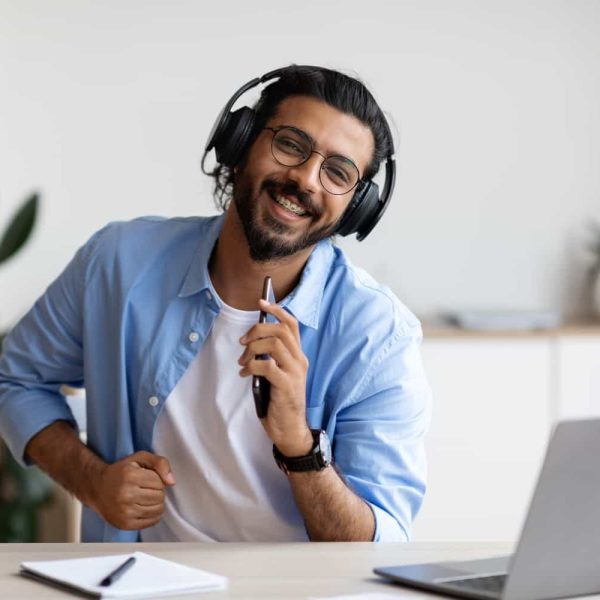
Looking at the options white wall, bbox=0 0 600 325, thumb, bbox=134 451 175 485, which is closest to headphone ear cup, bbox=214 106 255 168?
thumb, bbox=134 451 175 485

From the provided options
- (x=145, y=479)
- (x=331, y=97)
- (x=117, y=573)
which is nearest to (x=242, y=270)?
(x=331, y=97)

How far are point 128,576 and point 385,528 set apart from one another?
1.69 ft

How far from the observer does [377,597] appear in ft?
4.32

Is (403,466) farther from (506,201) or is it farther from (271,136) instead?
(506,201)

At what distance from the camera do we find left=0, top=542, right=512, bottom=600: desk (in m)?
1.34

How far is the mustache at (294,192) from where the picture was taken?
189 centimetres

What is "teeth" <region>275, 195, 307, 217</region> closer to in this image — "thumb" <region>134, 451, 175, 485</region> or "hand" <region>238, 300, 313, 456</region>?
"hand" <region>238, 300, 313, 456</region>

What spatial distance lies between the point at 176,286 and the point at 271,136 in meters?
0.29

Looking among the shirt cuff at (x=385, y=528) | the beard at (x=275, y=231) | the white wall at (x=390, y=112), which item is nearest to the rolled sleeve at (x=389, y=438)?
the shirt cuff at (x=385, y=528)

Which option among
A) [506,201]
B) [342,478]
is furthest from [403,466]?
[506,201]

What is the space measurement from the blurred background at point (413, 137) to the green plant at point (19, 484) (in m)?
0.21

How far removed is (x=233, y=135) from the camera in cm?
196

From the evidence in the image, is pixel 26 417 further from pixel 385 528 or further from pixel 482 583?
pixel 482 583

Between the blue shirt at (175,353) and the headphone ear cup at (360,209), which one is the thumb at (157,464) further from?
the headphone ear cup at (360,209)
